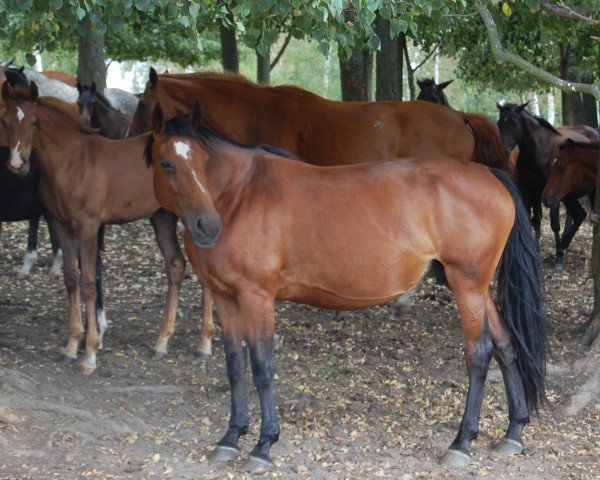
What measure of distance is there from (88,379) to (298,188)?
2252 mm

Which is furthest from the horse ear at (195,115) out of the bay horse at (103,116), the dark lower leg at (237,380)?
the bay horse at (103,116)

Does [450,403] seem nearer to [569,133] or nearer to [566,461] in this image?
[566,461]

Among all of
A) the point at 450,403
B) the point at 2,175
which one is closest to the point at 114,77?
the point at 2,175

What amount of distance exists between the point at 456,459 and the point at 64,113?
12.5 feet

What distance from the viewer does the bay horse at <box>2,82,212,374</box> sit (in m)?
6.12

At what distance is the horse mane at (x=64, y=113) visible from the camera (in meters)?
6.40

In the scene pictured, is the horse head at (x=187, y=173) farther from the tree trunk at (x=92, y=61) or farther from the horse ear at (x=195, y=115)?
the tree trunk at (x=92, y=61)

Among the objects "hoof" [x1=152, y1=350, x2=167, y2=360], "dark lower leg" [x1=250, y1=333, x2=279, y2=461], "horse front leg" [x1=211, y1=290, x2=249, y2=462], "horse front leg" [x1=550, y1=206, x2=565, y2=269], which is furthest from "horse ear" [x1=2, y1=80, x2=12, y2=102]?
"horse front leg" [x1=550, y1=206, x2=565, y2=269]

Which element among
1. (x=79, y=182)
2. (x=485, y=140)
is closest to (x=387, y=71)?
(x=485, y=140)

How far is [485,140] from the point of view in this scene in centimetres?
802

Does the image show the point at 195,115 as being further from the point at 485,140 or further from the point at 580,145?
the point at 580,145

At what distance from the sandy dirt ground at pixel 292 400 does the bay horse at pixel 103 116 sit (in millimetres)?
1613

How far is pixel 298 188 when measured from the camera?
4.91 metres

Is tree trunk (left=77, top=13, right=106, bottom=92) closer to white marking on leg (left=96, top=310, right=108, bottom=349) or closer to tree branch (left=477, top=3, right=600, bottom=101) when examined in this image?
white marking on leg (left=96, top=310, right=108, bottom=349)
